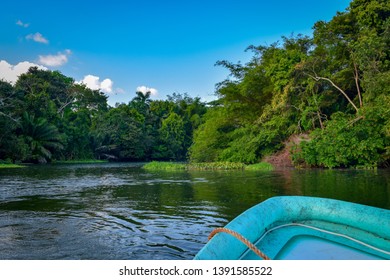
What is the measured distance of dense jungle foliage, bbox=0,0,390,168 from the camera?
460 inches

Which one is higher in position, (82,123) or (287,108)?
(82,123)

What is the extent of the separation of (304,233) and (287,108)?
511 inches

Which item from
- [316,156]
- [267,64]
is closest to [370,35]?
[316,156]

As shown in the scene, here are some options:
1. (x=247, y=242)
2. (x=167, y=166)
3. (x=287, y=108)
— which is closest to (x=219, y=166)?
(x=167, y=166)

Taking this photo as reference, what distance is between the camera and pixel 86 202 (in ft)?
18.0

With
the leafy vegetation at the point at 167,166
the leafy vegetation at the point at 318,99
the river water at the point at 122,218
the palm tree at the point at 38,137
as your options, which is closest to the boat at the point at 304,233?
the river water at the point at 122,218

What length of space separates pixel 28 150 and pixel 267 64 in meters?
14.2

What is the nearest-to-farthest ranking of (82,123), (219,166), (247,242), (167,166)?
(247,242)
(219,166)
(167,166)
(82,123)

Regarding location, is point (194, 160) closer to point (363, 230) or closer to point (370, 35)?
point (370, 35)

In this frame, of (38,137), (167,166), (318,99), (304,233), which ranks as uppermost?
(318,99)

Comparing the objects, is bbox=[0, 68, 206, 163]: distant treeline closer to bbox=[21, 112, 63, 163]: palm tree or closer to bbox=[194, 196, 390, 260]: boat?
bbox=[21, 112, 63, 163]: palm tree

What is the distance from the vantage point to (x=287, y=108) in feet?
48.1

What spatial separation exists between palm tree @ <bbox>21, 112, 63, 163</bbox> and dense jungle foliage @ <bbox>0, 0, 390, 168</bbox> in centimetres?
6

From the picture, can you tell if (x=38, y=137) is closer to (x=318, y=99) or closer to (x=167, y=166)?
(x=167, y=166)
